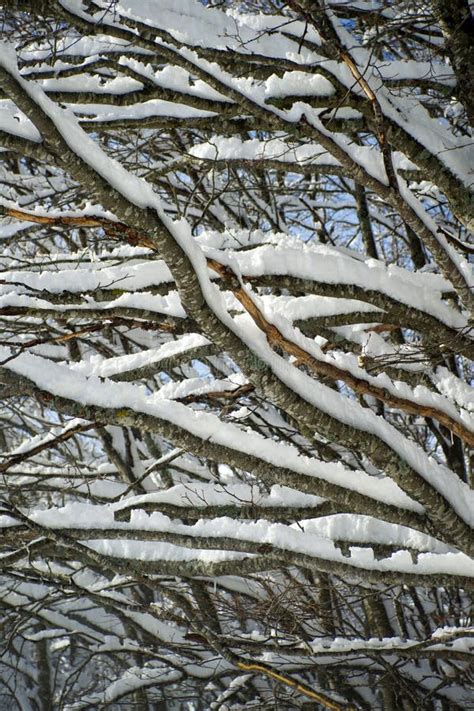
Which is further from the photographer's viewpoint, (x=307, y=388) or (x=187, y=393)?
(x=187, y=393)

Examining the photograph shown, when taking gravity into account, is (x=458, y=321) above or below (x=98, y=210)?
below

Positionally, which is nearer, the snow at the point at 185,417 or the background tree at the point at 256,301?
the background tree at the point at 256,301

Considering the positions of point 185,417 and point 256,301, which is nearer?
point 256,301

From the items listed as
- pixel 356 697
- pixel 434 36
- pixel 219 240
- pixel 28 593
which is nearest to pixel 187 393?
pixel 219 240

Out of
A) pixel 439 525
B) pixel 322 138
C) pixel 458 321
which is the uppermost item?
pixel 322 138

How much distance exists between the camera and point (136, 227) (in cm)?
164

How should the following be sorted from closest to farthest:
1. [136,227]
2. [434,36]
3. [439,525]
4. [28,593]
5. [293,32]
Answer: [136,227] → [439,525] → [293,32] → [434,36] → [28,593]

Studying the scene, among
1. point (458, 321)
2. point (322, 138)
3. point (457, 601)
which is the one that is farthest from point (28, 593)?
point (322, 138)

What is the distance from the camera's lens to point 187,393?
3.48 meters

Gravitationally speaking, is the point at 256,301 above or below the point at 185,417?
above

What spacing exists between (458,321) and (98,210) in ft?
6.36

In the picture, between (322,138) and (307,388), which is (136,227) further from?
(322,138)

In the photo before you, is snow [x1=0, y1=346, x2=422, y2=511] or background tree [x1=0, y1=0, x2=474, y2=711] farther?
snow [x1=0, y1=346, x2=422, y2=511]

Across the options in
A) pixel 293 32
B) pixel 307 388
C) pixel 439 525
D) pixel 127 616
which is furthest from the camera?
pixel 127 616
